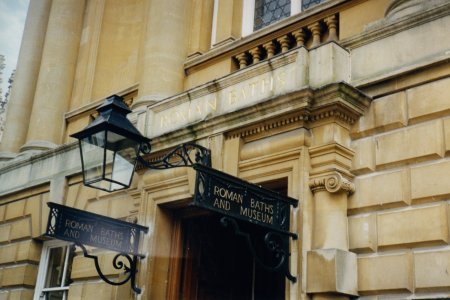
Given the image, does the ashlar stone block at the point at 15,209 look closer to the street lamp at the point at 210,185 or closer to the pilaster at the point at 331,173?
the street lamp at the point at 210,185

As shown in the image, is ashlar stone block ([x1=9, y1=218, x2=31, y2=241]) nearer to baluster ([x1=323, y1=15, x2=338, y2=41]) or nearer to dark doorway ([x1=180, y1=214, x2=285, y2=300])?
dark doorway ([x1=180, y1=214, x2=285, y2=300])

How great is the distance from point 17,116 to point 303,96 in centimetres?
839

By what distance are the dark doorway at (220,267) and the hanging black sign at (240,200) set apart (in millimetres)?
1477

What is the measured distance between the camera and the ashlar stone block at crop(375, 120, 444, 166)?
6.23 metres

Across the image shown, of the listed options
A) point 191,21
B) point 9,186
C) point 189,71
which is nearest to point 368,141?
point 189,71

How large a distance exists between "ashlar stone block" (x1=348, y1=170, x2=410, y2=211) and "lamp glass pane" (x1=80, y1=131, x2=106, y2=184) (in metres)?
2.65

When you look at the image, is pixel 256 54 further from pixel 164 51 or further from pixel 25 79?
pixel 25 79

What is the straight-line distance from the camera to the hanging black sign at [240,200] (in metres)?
6.07

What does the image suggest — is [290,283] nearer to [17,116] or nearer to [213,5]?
[213,5]

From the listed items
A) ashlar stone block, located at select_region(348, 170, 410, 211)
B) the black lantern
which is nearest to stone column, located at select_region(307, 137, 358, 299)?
ashlar stone block, located at select_region(348, 170, 410, 211)

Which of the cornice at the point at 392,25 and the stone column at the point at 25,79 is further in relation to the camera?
the stone column at the point at 25,79

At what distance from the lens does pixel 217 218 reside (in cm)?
888

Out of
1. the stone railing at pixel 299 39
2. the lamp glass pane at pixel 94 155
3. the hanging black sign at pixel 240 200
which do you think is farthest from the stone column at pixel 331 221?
the lamp glass pane at pixel 94 155

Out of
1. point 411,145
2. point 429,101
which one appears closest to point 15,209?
point 411,145
